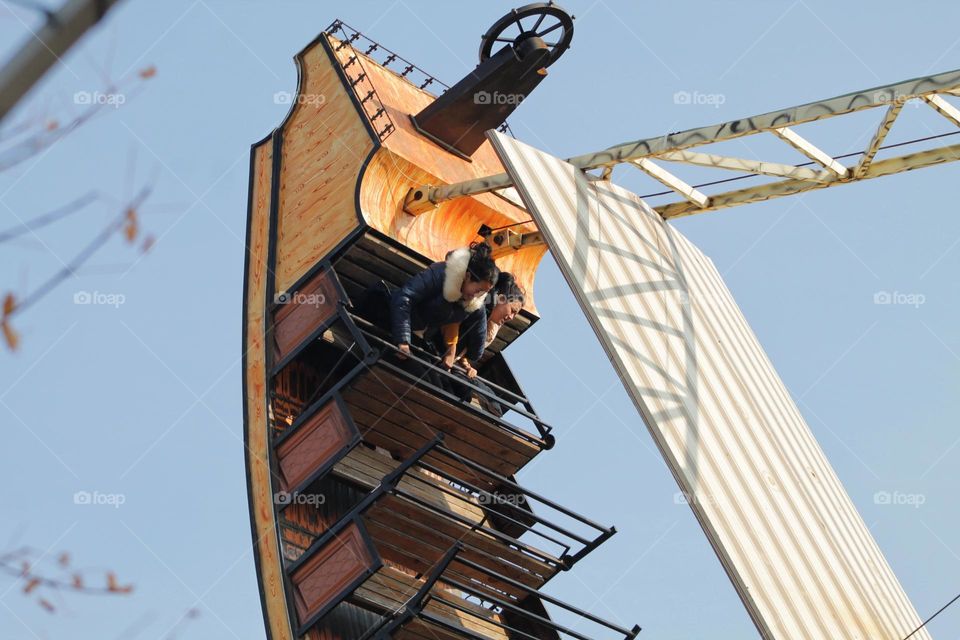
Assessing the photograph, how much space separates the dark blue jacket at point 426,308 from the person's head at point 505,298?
0.20 meters

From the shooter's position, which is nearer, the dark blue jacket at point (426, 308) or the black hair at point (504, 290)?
the dark blue jacket at point (426, 308)

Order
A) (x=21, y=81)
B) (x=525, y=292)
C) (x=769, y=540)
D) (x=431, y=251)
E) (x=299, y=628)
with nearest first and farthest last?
(x=21, y=81) < (x=769, y=540) < (x=299, y=628) < (x=431, y=251) < (x=525, y=292)

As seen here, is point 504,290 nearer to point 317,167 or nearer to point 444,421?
point 444,421

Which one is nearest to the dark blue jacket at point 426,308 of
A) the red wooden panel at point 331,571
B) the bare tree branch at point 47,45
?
the red wooden panel at point 331,571

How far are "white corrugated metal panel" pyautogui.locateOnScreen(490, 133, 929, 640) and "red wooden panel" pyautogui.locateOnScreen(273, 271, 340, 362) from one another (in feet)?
8.32

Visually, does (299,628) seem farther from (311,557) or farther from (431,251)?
(431,251)

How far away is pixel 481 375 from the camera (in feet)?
53.3

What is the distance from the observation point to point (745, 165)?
46.4ft

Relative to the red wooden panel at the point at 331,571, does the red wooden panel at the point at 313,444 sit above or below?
above

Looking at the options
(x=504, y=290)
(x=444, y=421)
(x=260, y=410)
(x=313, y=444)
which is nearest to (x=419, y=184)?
(x=504, y=290)

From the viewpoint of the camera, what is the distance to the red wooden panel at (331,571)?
1276 centimetres

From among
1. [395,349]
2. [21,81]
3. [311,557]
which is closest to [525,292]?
[395,349]

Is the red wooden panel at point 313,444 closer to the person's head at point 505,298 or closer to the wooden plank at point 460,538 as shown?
the wooden plank at point 460,538

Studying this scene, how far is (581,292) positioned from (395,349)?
214cm
